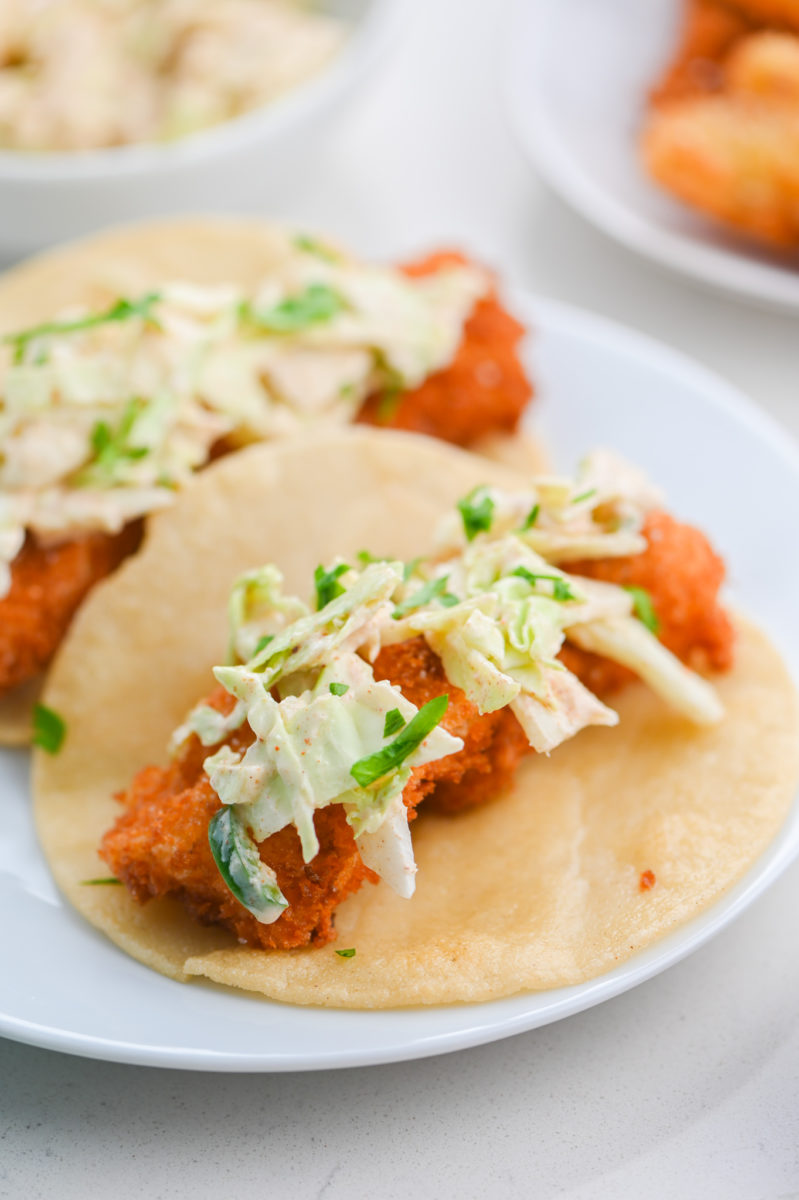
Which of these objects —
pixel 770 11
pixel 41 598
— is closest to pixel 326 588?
pixel 41 598

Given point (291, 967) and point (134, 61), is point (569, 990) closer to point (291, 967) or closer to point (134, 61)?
point (291, 967)

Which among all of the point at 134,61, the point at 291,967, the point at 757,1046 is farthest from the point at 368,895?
the point at 134,61

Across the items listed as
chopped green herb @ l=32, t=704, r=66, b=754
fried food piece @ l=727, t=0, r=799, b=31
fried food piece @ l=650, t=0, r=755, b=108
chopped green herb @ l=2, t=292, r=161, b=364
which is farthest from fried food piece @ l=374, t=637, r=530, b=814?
fried food piece @ l=727, t=0, r=799, b=31

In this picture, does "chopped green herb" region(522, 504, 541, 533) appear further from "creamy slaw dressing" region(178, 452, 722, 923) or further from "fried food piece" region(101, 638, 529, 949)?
"fried food piece" region(101, 638, 529, 949)

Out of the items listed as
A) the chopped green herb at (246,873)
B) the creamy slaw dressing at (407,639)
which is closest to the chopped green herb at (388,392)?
the creamy slaw dressing at (407,639)

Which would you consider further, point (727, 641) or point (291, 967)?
point (727, 641)

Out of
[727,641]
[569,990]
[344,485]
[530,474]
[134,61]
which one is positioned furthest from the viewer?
[134,61]

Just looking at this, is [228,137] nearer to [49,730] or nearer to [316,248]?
[316,248]
